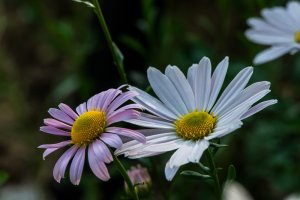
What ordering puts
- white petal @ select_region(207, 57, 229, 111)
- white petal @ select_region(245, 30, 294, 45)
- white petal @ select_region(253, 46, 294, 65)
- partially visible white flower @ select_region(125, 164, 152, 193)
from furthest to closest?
white petal @ select_region(245, 30, 294, 45) → white petal @ select_region(253, 46, 294, 65) → partially visible white flower @ select_region(125, 164, 152, 193) → white petal @ select_region(207, 57, 229, 111)

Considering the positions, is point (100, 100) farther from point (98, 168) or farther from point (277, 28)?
point (277, 28)

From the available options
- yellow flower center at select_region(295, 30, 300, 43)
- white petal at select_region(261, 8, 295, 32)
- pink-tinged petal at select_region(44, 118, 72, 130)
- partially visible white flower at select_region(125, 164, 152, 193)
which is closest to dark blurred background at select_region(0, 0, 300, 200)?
white petal at select_region(261, 8, 295, 32)

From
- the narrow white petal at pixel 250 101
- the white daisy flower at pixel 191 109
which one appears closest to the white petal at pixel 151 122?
the white daisy flower at pixel 191 109

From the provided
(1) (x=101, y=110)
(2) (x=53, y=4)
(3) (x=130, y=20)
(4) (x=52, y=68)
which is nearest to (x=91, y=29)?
(3) (x=130, y=20)

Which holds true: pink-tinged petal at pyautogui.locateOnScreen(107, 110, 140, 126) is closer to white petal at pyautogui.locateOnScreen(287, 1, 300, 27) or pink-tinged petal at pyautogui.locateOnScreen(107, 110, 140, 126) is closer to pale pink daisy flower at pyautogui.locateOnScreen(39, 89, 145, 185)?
pale pink daisy flower at pyautogui.locateOnScreen(39, 89, 145, 185)

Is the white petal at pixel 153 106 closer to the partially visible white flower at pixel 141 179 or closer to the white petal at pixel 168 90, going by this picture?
the white petal at pixel 168 90

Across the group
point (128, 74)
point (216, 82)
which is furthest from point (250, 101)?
point (128, 74)

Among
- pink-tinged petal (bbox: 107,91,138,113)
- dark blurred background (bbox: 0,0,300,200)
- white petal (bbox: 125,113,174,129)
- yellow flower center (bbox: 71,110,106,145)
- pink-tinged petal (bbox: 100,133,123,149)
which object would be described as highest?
pink-tinged petal (bbox: 107,91,138,113)
